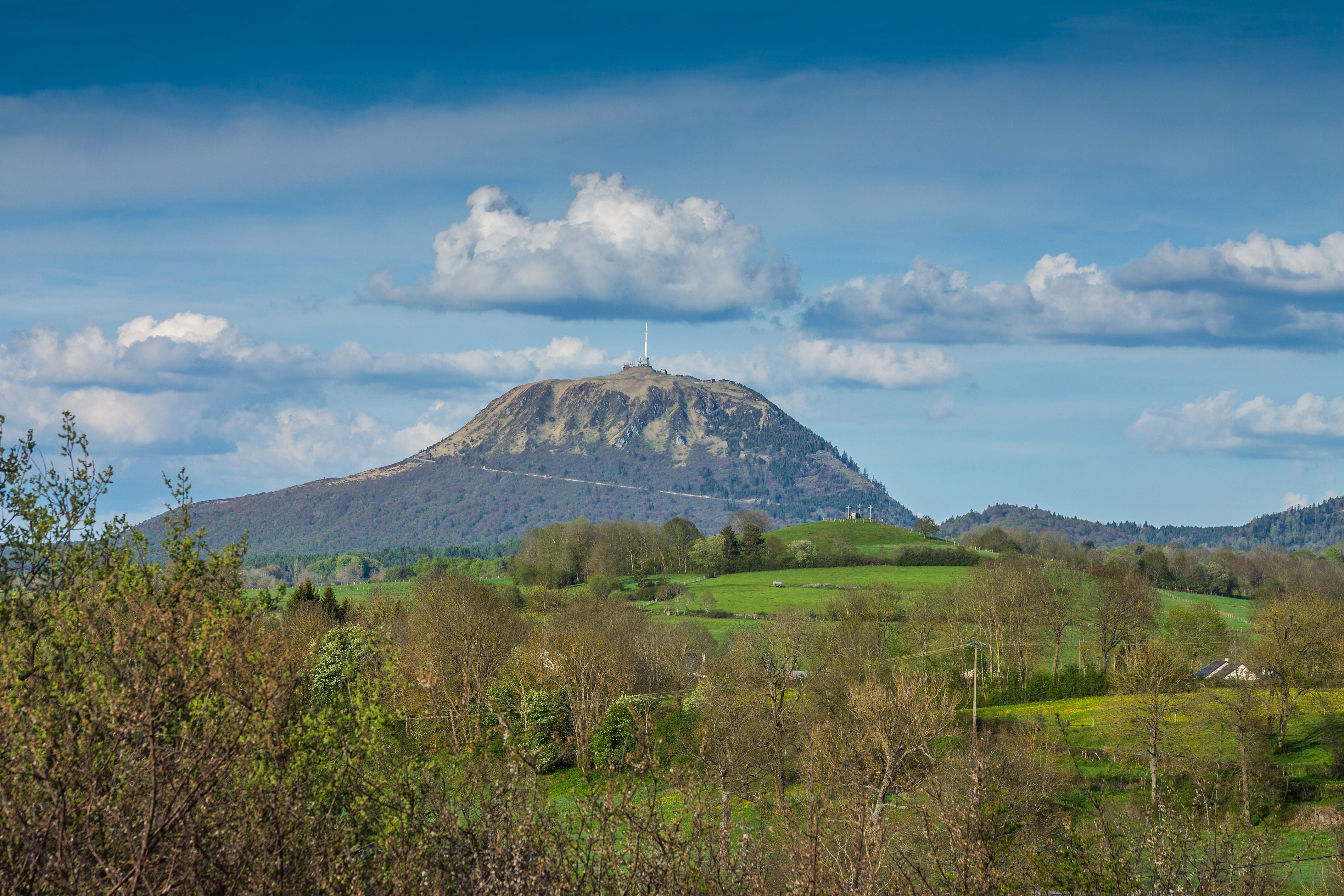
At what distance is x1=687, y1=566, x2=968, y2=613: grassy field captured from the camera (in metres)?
117

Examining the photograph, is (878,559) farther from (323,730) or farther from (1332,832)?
(323,730)

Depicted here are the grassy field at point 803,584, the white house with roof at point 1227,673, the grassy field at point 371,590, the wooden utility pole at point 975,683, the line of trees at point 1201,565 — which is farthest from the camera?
the line of trees at point 1201,565

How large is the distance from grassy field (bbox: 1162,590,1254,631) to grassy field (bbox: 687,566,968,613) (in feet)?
79.8

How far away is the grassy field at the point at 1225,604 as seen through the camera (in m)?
110

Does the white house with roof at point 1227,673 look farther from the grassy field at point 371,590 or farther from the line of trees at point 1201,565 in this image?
the grassy field at point 371,590

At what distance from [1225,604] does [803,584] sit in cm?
5223

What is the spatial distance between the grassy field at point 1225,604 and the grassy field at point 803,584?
957 inches

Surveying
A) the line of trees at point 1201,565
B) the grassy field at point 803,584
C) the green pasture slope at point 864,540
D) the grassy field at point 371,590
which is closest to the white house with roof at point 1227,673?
the line of trees at point 1201,565

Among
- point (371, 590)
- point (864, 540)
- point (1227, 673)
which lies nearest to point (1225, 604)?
point (1227, 673)

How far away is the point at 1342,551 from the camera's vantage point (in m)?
198


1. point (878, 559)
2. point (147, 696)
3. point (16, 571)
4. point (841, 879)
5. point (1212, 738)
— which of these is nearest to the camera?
point (147, 696)

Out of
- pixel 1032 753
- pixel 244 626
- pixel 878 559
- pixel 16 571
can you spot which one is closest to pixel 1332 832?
pixel 1032 753

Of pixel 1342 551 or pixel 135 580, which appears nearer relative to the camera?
pixel 135 580

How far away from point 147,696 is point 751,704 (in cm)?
5155
